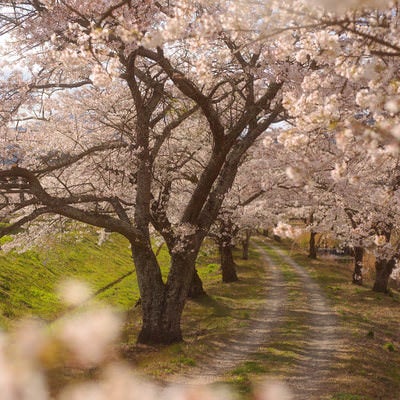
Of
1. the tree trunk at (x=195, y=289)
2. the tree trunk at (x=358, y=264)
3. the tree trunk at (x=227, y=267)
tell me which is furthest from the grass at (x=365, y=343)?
the tree trunk at (x=195, y=289)

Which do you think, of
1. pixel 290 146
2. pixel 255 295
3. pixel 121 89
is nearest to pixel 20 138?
pixel 121 89

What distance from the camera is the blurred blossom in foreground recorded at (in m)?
10.3

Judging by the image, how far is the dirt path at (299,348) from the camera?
11539mm

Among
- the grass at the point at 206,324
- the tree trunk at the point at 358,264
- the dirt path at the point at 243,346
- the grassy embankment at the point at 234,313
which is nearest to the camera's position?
the dirt path at the point at 243,346

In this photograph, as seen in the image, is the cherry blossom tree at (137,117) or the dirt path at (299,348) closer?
the cherry blossom tree at (137,117)

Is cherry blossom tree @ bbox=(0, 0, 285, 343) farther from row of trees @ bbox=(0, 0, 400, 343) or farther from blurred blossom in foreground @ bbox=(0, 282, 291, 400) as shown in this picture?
blurred blossom in foreground @ bbox=(0, 282, 291, 400)

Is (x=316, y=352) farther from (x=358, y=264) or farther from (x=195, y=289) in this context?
(x=358, y=264)

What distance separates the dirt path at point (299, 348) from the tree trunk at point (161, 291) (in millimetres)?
1914

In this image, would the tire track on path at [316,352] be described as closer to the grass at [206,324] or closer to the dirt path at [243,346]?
the dirt path at [243,346]

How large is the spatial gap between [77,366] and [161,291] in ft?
11.1

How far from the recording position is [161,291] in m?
14.3

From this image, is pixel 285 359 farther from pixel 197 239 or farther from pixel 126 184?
pixel 126 184

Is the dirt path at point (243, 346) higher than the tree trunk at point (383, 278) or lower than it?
lower

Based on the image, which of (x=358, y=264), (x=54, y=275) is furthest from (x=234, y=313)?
(x=54, y=275)
